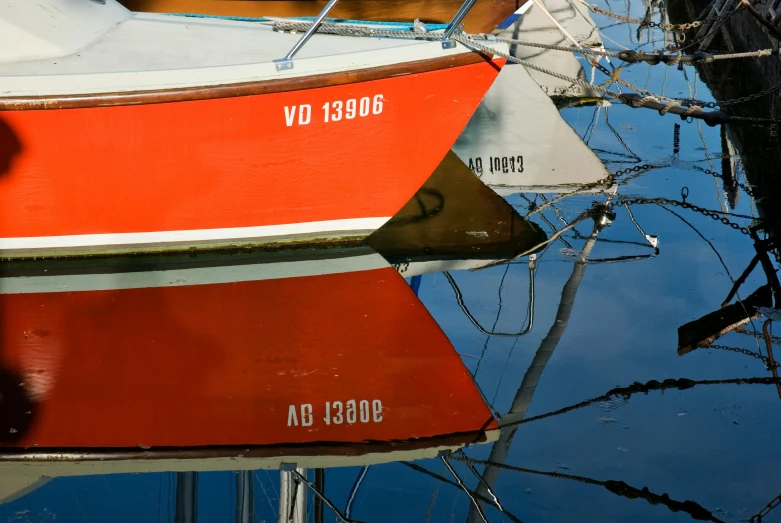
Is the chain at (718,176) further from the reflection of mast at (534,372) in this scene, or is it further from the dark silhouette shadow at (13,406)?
the dark silhouette shadow at (13,406)

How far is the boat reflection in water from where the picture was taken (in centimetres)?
431

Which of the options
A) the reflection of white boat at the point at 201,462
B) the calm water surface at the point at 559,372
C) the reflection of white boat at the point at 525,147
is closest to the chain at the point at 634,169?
the calm water surface at the point at 559,372

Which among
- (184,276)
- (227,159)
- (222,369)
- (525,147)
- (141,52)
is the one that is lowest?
(184,276)

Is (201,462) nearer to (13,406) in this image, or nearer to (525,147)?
(13,406)

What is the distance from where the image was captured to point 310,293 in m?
5.93

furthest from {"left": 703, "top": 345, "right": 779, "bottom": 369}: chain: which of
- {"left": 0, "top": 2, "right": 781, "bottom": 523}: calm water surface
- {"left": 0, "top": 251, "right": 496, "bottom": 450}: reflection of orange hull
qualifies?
{"left": 0, "top": 251, "right": 496, "bottom": 450}: reflection of orange hull

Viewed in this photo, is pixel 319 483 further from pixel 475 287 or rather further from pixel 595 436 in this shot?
pixel 475 287

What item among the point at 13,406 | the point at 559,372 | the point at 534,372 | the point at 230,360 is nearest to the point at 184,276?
the point at 230,360

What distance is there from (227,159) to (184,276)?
783 mm

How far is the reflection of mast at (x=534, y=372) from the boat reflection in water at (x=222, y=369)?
0.10 metres

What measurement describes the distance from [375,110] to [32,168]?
6.78 ft

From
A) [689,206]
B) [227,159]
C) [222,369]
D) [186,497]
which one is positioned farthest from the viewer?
[689,206]

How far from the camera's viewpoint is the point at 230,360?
16.8ft

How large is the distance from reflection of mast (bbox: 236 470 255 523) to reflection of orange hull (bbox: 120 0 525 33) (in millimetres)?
6937
